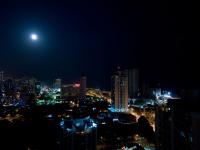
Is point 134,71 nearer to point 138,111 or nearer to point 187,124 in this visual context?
point 138,111

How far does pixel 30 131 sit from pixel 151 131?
4.71 meters

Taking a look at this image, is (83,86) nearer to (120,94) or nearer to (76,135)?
(120,94)

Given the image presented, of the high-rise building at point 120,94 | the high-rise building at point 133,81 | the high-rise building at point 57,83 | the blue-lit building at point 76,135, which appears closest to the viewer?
the blue-lit building at point 76,135

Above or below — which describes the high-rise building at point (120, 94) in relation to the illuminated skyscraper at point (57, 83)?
below

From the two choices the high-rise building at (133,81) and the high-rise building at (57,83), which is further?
the high-rise building at (57,83)

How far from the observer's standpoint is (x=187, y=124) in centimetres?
341

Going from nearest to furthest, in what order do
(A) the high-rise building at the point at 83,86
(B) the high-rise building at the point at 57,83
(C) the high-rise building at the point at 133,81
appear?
(C) the high-rise building at the point at 133,81 < (A) the high-rise building at the point at 83,86 < (B) the high-rise building at the point at 57,83

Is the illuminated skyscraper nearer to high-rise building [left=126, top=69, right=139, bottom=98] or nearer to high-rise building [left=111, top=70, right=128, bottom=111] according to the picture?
high-rise building [left=126, top=69, right=139, bottom=98]

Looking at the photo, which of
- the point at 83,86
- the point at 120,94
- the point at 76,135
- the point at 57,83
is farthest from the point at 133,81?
the point at 76,135

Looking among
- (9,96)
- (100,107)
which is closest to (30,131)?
(100,107)

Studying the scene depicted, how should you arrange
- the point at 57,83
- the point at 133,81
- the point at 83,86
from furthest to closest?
the point at 57,83, the point at 83,86, the point at 133,81

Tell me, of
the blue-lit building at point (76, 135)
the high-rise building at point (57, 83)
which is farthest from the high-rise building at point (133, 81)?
the blue-lit building at point (76, 135)

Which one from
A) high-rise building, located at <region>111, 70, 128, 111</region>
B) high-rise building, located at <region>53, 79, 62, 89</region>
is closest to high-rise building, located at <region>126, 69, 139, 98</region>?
high-rise building, located at <region>111, 70, 128, 111</region>

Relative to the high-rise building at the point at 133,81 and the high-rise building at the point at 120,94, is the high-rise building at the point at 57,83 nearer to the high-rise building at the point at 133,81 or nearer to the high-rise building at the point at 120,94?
the high-rise building at the point at 133,81
